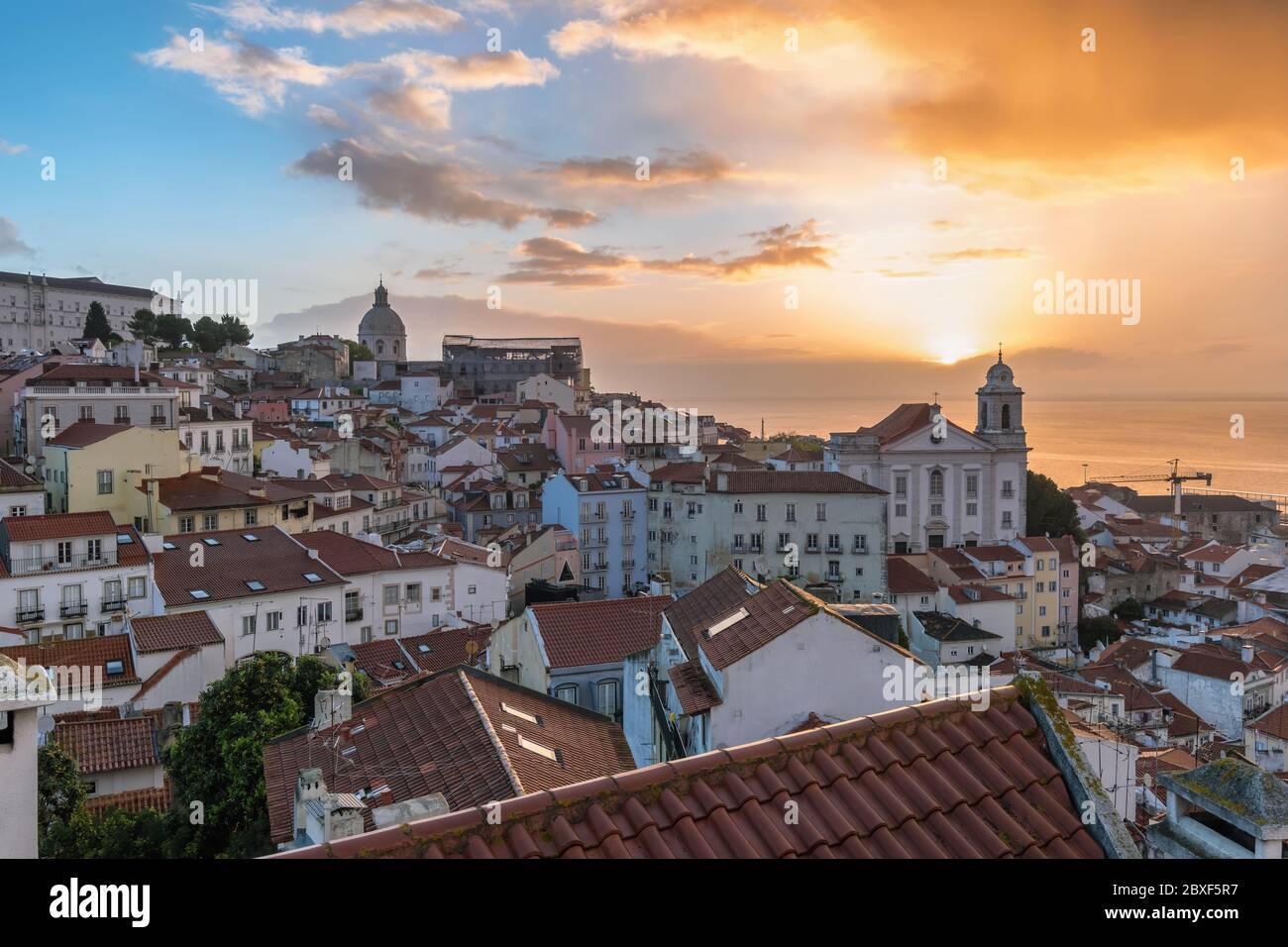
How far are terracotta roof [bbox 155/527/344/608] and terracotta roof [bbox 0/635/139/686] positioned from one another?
10.3 ft

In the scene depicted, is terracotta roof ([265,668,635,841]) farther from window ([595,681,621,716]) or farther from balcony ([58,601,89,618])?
balcony ([58,601,89,618])

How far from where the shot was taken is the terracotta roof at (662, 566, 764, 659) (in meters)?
12.3

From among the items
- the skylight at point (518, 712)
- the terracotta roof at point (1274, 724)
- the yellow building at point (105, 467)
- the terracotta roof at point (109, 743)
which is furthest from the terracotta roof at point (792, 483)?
the skylight at point (518, 712)

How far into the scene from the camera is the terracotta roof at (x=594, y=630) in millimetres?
16531

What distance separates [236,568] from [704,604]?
17397mm

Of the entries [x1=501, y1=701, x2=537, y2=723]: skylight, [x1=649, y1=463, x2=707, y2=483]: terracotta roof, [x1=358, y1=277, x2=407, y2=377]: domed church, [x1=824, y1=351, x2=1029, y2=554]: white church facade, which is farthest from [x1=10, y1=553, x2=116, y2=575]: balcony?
[x1=358, y1=277, x2=407, y2=377]: domed church

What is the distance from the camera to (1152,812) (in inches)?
569

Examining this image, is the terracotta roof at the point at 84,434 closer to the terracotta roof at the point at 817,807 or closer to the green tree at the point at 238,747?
the green tree at the point at 238,747

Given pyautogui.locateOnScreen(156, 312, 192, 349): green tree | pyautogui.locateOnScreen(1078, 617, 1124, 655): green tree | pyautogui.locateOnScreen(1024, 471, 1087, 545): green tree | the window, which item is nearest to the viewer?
the window

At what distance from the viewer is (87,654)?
20375mm

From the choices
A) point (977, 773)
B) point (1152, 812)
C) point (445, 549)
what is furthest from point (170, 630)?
point (977, 773)

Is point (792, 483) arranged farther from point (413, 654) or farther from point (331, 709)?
point (331, 709)
